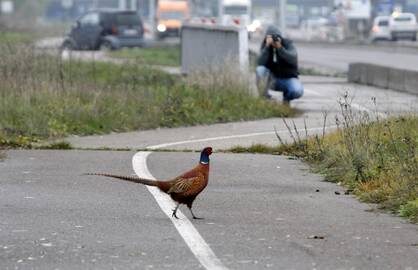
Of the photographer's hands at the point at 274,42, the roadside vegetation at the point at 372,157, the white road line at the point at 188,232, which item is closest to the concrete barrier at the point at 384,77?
the photographer's hands at the point at 274,42

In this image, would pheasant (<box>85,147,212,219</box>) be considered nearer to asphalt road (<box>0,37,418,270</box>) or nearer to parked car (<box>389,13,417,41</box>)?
asphalt road (<box>0,37,418,270</box>)

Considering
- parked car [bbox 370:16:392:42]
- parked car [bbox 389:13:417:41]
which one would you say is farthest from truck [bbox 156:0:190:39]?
parked car [bbox 389:13:417:41]

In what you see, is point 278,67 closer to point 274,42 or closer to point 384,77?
point 274,42

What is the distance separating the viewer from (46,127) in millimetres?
18375

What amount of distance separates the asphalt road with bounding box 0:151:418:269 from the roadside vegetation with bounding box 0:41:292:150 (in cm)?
382

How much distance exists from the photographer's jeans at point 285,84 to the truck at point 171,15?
62673mm

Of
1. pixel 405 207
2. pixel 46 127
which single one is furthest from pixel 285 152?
pixel 405 207

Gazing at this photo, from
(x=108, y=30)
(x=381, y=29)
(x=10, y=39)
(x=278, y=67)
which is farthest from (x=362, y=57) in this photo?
(x=381, y=29)

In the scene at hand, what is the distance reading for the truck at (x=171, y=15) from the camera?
3465 inches

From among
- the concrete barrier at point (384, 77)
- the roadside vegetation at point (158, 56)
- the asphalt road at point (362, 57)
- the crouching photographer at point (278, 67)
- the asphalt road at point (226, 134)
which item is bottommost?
the asphalt road at point (362, 57)

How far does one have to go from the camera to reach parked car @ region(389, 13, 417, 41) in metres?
81.1

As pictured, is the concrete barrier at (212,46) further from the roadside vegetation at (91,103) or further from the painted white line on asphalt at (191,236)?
the painted white line on asphalt at (191,236)

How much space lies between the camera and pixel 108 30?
186 ft

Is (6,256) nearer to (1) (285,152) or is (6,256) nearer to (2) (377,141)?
(2) (377,141)
